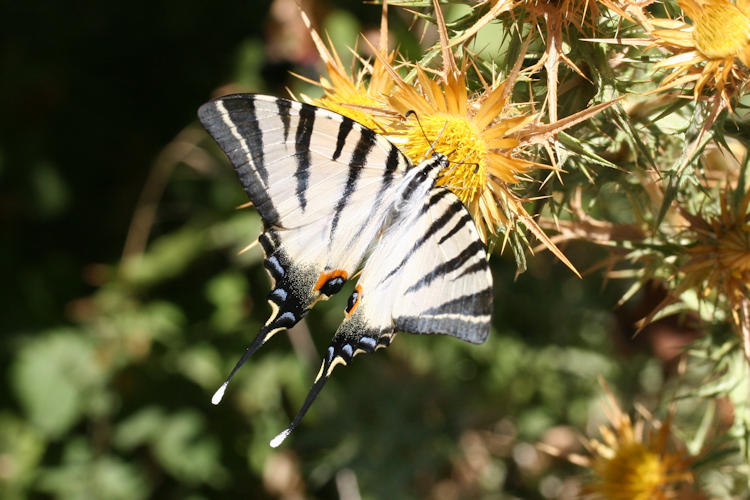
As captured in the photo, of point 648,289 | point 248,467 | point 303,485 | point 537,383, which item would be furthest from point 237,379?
point 648,289

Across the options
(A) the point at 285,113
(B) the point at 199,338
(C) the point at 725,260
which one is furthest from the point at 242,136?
(B) the point at 199,338

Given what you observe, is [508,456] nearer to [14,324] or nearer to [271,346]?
[271,346]

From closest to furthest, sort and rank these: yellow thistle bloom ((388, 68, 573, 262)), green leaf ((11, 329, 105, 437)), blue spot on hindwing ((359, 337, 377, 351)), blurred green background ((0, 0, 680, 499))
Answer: yellow thistle bloom ((388, 68, 573, 262)) → blue spot on hindwing ((359, 337, 377, 351)) → blurred green background ((0, 0, 680, 499)) → green leaf ((11, 329, 105, 437))

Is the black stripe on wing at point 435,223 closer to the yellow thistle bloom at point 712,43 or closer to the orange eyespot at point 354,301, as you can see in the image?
the orange eyespot at point 354,301

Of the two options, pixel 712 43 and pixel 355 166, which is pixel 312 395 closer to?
pixel 355 166

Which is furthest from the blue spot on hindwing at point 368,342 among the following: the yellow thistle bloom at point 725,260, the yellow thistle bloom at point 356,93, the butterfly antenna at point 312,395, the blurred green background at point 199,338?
the blurred green background at point 199,338

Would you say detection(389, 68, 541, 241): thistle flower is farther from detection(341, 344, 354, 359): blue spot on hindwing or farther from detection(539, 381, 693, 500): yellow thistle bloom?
detection(539, 381, 693, 500): yellow thistle bloom

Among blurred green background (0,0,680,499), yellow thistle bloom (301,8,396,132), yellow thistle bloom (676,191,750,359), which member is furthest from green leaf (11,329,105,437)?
yellow thistle bloom (676,191,750,359)

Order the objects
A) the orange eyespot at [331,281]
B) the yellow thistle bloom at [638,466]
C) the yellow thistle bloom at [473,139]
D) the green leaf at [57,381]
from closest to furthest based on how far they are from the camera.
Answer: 1. the yellow thistle bloom at [473,139]
2. the orange eyespot at [331,281]
3. the yellow thistle bloom at [638,466]
4. the green leaf at [57,381]
